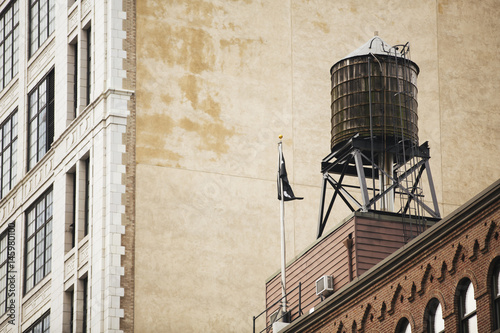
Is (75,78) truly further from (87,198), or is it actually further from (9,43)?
(9,43)

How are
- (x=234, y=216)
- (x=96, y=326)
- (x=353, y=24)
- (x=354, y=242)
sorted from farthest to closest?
1. (x=353, y=24)
2. (x=234, y=216)
3. (x=96, y=326)
4. (x=354, y=242)

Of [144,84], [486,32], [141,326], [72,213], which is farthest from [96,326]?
[486,32]

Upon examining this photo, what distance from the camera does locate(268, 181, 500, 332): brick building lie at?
33500 millimetres

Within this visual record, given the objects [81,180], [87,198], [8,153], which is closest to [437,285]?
[87,198]

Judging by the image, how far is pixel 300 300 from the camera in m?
44.5

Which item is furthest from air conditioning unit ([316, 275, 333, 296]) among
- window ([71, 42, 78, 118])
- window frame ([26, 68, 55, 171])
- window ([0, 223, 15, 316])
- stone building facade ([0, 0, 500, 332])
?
window ([0, 223, 15, 316])

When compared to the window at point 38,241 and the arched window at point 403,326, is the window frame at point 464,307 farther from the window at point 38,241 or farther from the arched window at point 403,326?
the window at point 38,241

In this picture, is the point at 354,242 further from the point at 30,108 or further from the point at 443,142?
the point at 30,108

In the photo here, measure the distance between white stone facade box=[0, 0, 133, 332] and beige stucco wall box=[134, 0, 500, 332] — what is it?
3.40 ft

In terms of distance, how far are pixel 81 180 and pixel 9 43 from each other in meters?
13.0

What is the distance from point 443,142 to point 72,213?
16.3 meters

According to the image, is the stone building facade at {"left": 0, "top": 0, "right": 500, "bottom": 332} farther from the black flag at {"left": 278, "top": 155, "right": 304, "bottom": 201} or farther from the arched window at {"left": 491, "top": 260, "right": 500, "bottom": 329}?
the arched window at {"left": 491, "top": 260, "right": 500, "bottom": 329}

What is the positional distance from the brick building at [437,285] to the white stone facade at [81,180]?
554 inches

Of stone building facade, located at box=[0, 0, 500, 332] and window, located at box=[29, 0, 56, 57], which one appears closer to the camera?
stone building facade, located at box=[0, 0, 500, 332]
